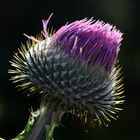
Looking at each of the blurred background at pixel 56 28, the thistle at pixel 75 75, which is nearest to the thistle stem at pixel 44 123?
the thistle at pixel 75 75

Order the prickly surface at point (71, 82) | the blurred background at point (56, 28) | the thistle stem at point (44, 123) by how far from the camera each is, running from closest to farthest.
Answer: the thistle stem at point (44, 123) → the prickly surface at point (71, 82) → the blurred background at point (56, 28)

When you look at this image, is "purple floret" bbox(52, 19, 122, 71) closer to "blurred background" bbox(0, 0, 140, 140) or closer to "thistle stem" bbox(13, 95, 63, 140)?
"thistle stem" bbox(13, 95, 63, 140)

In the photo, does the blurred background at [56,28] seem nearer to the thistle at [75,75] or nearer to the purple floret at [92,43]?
the thistle at [75,75]

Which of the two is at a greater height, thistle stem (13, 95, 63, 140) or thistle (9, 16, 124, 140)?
thistle (9, 16, 124, 140)

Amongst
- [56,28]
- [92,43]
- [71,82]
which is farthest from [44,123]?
[56,28]

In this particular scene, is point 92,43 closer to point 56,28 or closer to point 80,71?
point 80,71

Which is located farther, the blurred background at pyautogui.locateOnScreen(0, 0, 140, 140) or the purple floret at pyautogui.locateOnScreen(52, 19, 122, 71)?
the blurred background at pyautogui.locateOnScreen(0, 0, 140, 140)

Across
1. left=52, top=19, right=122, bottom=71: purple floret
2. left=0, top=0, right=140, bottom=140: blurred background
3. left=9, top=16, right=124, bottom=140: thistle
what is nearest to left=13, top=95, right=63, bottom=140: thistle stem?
left=9, top=16, right=124, bottom=140: thistle

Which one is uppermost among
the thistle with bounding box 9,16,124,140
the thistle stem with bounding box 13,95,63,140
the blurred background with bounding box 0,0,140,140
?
the blurred background with bounding box 0,0,140,140

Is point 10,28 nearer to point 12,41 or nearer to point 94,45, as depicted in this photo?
point 12,41
